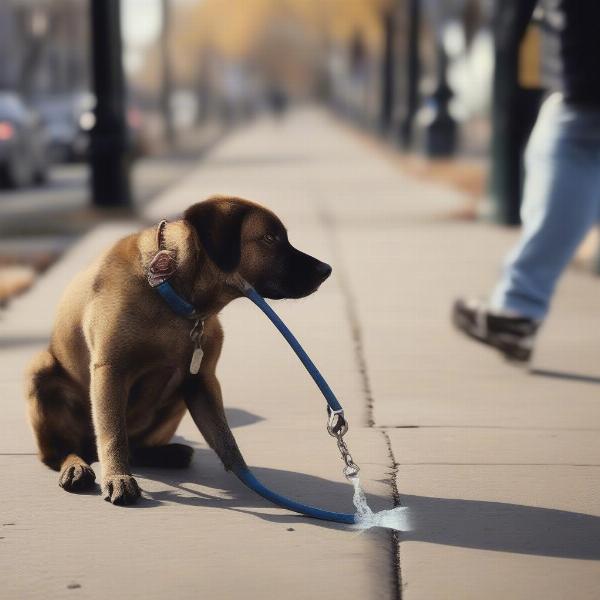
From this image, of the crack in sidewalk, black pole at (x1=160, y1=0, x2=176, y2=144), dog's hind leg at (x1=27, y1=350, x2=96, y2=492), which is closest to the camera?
the crack in sidewalk

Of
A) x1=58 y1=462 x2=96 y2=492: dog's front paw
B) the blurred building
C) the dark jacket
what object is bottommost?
the blurred building

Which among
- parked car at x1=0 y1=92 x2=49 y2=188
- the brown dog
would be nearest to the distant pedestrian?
the brown dog

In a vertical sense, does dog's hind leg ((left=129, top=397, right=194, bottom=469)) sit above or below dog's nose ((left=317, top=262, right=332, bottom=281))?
below

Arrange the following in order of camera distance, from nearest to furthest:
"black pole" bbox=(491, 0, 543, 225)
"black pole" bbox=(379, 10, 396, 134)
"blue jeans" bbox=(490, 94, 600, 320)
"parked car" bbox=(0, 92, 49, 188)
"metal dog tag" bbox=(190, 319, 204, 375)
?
"metal dog tag" bbox=(190, 319, 204, 375) < "blue jeans" bbox=(490, 94, 600, 320) < "black pole" bbox=(491, 0, 543, 225) < "parked car" bbox=(0, 92, 49, 188) < "black pole" bbox=(379, 10, 396, 134)

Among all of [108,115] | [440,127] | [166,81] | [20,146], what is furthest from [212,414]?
[166,81]

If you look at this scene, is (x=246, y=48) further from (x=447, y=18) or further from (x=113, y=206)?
(x=113, y=206)

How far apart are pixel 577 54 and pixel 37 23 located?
46.0 meters

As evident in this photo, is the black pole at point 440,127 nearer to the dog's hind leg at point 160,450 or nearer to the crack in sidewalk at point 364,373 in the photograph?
the crack in sidewalk at point 364,373

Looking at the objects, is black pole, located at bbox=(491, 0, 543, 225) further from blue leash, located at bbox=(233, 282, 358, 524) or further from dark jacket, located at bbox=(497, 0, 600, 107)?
blue leash, located at bbox=(233, 282, 358, 524)

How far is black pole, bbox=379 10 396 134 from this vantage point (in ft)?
121

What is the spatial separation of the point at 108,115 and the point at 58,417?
388 inches

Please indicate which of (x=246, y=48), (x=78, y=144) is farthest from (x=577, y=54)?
(x=246, y=48)

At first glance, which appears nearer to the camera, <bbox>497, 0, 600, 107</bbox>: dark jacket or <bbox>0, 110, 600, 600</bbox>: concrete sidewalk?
<bbox>0, 110, 600, 600</bbox>: concrete sidewalk

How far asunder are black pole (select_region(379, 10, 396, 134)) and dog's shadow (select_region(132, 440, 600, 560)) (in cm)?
3240
